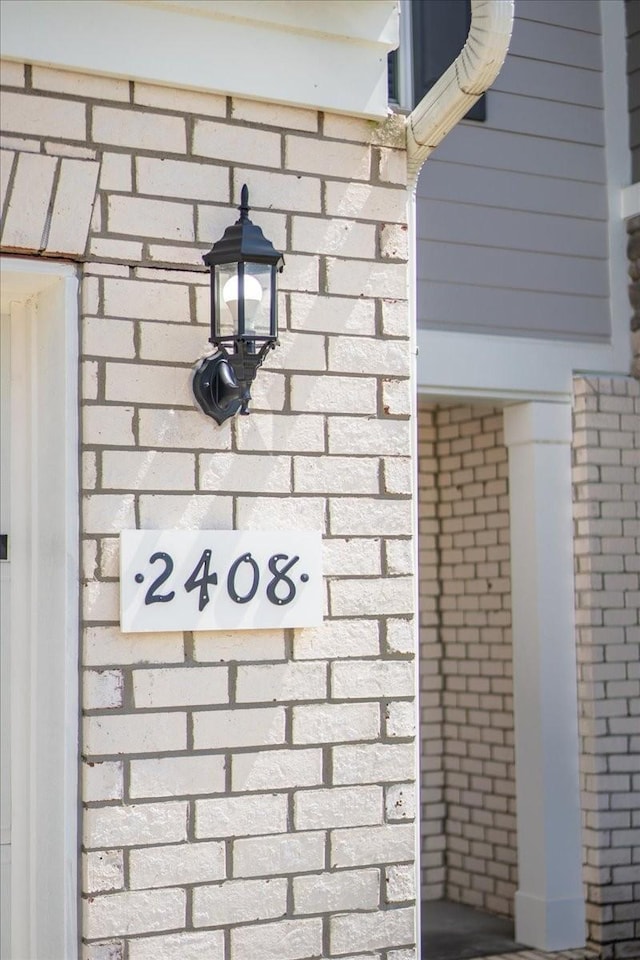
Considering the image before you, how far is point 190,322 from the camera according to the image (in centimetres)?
320

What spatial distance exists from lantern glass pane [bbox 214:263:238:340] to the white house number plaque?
0.49 metres

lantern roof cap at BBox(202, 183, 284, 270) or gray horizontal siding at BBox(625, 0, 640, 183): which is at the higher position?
gray horizontal siding at BBox(625, 0, 640, 183)

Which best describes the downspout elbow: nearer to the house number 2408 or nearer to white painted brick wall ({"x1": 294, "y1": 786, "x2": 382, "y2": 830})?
the house number 2408

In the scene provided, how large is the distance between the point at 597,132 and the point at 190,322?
140 inches

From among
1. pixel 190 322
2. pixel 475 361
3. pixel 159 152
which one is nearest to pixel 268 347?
pixel 190 322

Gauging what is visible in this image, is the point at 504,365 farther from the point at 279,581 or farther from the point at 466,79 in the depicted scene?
the point at 279,581

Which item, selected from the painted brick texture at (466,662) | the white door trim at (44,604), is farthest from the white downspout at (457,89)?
the painted brick texture at (466,662)

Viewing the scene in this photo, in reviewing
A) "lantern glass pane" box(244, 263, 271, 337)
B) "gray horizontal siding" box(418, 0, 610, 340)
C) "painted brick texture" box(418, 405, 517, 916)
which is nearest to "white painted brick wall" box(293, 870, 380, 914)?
"lantern glass pane" box(244, 263, 271, 337)

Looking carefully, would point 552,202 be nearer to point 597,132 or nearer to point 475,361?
point 597,132

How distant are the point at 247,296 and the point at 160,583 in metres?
0.71

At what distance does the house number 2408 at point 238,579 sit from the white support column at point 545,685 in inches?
112

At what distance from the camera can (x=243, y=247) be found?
306cm

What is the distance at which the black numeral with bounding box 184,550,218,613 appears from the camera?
312 centimetres

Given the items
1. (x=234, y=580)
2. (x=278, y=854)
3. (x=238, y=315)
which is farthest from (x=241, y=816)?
(x=238, y=315)
